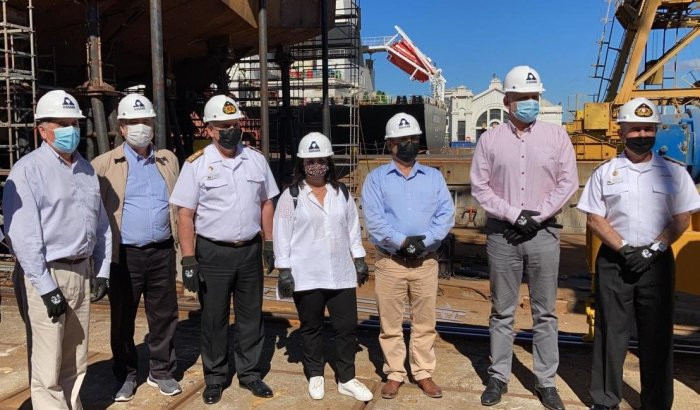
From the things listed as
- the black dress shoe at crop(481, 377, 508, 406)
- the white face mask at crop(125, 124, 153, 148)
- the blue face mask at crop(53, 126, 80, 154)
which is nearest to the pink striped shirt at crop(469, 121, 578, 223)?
the black dress shoe at crop(481, 377, 508, 406)

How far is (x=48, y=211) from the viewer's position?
3408 millimetres

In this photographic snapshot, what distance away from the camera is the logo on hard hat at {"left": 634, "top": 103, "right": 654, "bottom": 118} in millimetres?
3691

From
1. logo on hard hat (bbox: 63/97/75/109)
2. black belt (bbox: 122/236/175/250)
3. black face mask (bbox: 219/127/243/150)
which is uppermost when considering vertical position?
logo on hard hat (bbox: 63/97/75/109)

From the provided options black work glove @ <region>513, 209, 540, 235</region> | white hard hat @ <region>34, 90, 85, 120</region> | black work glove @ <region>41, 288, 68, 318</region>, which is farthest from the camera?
black work glove @ <region>513, 209, 540, 235</region>

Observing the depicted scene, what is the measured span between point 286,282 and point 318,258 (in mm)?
288

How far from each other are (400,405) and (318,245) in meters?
1.31

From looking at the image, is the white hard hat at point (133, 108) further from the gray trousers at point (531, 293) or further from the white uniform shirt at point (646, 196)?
the white uniform shirt at point (646, 196)

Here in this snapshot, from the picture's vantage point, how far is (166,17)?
13500 millimetres

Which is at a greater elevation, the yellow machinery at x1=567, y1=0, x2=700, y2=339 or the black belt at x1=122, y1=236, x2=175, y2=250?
the yellow machinery at x1=567, y1=0, x2=700, y2=339

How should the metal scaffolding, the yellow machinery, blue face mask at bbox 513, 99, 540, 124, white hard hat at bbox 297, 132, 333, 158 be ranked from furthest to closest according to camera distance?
→ the yellow machinery < the metal scaffolding < white hard hat at bbox 297, 132, 333, 158 < blue face mask at bbox 513, 99, 540, 124

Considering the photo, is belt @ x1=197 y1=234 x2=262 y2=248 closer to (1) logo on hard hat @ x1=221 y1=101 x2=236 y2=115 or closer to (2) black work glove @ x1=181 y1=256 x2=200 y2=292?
(2) black work glove @ x1=181 y1=256 x2=200 y2=292

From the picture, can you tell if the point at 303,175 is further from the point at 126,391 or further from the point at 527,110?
the point at 126,391

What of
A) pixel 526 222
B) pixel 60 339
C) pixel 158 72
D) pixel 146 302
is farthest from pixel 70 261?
pixel 158 72

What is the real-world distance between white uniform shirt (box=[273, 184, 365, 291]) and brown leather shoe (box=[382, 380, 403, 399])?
80cm
